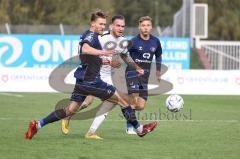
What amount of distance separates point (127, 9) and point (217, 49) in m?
40.7

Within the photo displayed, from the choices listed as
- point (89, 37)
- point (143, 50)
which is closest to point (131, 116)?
point (89, 37)

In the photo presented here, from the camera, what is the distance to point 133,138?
12047 mm

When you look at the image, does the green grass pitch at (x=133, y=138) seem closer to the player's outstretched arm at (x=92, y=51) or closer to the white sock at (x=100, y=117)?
the white sock at (x=100, y=117)

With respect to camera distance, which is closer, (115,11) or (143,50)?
(143,50)

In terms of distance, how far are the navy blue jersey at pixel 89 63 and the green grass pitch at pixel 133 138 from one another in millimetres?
1023

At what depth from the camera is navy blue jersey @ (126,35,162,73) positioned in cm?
1370

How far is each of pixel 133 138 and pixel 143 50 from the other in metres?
2.25

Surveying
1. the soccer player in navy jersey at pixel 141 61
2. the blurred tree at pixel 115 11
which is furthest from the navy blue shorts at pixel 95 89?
the blurred tree at pixel 115 11

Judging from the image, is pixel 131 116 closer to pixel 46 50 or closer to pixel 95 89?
pixel 95 89

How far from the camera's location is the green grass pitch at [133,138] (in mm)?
9883

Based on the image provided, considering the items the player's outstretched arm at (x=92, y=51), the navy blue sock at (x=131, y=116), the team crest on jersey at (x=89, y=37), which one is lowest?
the navy blue sock at (x=131, y=116)

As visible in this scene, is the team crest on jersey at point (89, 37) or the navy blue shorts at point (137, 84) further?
the navy blue shorts at point (137, 84)

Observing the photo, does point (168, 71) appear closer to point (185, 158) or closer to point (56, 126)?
point (56, 126)

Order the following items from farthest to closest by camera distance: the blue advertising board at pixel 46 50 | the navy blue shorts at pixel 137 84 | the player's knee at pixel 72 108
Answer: the blue advertising board at pixel 46 50 < the navy blue shorts at pixel 137 84 < the player's knee at pixel 72 108
